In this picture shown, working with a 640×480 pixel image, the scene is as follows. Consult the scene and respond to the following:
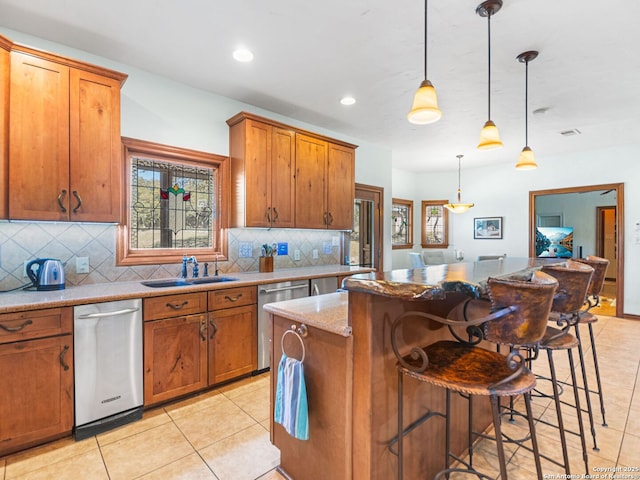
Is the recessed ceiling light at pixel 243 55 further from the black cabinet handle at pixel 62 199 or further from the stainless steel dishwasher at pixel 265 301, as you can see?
the stainless steel dishwasher at pixel 265 301

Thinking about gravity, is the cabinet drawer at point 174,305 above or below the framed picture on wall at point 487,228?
below

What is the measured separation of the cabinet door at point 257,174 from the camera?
327cm

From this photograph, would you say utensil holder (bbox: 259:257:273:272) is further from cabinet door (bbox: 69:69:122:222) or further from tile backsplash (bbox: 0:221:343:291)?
cabinet door (bbox: 69:69:122:222)

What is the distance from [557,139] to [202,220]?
16.9 ft

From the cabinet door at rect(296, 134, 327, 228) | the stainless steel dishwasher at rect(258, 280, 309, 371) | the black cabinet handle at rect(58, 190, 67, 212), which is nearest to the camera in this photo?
the black cabinet handle at rect(58, 190, 67, 212)

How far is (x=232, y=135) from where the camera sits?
3.44 meters

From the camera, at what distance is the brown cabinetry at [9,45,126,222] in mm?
2100

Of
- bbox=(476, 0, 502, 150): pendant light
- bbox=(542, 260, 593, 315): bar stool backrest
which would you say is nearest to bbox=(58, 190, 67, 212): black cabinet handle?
bbox=(476, 0, 502, 150): pendant light

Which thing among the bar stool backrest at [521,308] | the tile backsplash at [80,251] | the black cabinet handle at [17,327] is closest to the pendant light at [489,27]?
the bar stool backrest at [521,308]

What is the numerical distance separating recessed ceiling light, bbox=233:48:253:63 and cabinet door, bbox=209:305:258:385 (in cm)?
209

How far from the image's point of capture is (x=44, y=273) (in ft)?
7.51

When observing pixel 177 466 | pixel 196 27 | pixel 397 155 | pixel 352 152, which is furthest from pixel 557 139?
pixel 177 466

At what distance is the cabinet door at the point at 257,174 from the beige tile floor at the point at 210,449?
1.66m

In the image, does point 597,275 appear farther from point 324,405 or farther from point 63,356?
point 63,356
